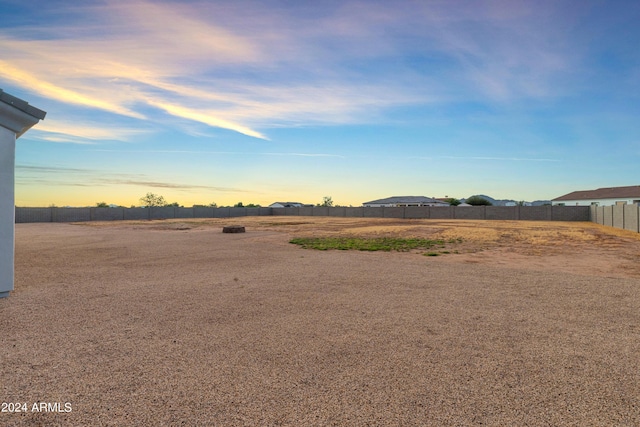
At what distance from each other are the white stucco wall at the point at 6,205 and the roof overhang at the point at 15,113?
4.7 inches

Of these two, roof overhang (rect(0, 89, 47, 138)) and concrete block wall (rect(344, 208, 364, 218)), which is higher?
roof overhang (rect(0, 89, 47, 138))

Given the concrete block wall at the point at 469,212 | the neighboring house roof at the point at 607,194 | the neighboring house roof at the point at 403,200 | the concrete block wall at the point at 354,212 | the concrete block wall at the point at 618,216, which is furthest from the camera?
the neighboring house roof at the point at 403,200

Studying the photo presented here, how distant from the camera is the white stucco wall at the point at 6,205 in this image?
5.94 m

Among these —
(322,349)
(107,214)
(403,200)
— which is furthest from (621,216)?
(403,200)

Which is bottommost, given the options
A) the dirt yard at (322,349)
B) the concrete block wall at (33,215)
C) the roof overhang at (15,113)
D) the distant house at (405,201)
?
the dirt yard at (322,349)

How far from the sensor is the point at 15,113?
594 centimetres

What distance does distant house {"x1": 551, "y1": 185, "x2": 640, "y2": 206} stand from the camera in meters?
49.7

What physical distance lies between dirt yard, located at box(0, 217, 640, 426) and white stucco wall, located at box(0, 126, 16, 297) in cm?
39

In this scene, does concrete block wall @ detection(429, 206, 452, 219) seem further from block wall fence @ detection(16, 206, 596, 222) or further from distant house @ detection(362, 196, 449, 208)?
distant house @ detection(362, 196, 449, 208)

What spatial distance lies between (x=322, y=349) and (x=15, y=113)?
6080mm

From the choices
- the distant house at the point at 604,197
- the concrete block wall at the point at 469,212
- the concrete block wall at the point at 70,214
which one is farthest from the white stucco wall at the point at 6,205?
the distant house at the point at 604,197

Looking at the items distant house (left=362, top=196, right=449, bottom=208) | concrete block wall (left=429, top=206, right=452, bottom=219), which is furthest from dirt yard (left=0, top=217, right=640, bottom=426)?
distant house (left=362, top=196, right=449, bottom=208)

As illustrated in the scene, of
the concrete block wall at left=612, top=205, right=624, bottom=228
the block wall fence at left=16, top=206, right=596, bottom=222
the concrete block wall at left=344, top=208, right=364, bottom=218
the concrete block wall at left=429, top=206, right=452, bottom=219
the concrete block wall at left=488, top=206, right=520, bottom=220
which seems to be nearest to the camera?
the concrete block wall at left=612, top=205, right=624, bottom=228

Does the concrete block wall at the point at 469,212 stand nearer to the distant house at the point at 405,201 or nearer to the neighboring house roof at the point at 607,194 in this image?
the neighboring house roof at the point at 607,194
